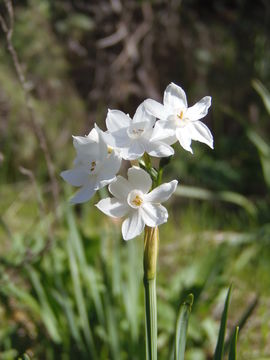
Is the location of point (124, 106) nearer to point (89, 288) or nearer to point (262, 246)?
point (262, 246)

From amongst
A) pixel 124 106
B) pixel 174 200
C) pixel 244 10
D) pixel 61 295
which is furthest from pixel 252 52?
pixel 61 295

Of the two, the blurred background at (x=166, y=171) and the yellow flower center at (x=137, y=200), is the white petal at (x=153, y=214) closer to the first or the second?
the yellow flower center at (x=137, y=200)

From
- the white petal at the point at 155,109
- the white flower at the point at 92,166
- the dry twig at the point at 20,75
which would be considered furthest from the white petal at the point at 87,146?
the dry twig at the point at 20,75

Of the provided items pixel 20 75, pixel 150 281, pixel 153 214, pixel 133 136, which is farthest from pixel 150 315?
pixel 20 75

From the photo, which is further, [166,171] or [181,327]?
[166,171]

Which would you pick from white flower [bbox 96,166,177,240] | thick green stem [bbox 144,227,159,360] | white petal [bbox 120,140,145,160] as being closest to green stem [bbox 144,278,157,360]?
thick green stem [bbox 144,227,159,360]

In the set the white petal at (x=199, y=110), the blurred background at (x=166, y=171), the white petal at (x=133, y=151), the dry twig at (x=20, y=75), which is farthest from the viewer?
the blurred background at (x=166, y=171)

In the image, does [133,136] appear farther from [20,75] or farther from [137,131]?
[20,75]
